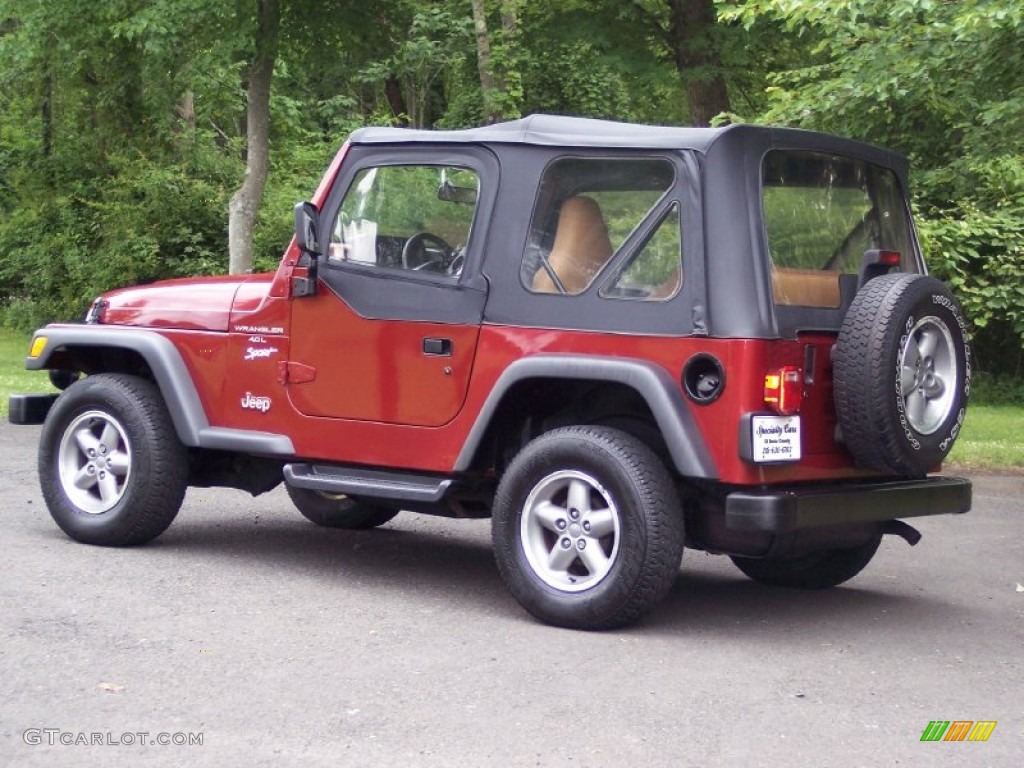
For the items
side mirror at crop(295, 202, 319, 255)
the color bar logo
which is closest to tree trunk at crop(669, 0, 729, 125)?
side mirror at crop(295, 202, 319, 255)

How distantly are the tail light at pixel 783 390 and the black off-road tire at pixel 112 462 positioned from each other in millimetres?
3176

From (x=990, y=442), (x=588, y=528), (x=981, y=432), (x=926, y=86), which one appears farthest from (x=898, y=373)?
(x=981, y=432)

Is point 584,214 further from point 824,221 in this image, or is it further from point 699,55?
point 699,55

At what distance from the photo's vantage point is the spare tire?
20.6 ft

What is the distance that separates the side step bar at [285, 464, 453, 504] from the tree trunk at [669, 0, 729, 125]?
14.4 meters

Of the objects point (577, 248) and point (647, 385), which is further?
point (577, 248)

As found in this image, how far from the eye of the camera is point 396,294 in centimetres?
722

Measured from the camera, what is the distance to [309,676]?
18.4 ft

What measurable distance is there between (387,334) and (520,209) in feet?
2.78

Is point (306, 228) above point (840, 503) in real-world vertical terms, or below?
above

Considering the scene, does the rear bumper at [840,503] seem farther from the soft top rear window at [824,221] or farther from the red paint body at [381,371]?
the soft top rear window at [824,221]

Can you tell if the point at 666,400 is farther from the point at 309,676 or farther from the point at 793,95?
the point at 793,95

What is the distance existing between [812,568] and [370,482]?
218 cm

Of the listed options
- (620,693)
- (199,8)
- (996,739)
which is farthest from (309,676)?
(199,8)
